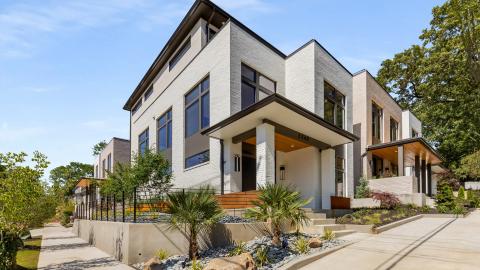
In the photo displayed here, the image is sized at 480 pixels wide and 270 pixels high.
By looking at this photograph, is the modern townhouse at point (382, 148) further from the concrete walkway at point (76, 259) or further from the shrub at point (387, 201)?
the concrete walkway at point (76, 259)

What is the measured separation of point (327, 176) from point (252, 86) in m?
6.27

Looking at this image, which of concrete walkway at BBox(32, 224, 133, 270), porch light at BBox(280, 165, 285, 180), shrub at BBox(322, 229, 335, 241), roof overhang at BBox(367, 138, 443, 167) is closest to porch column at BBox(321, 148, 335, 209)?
porch light at BBox(280, 165, 285, 180)

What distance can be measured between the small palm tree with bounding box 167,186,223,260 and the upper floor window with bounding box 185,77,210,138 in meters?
9.36

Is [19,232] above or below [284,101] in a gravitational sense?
below

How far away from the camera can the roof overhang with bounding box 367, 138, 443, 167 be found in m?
24.3

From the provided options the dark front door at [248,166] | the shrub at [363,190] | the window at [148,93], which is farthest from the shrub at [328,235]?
the window at [148,93]

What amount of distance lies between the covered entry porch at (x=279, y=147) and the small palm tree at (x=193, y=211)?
445 centimetres

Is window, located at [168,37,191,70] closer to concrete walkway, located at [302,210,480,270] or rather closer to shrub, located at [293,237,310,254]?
shrub, located at [293,237,310,254]

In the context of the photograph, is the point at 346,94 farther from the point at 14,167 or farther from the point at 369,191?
the point at 14,167

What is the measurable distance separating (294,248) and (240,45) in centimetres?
1137

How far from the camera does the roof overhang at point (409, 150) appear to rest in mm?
24344

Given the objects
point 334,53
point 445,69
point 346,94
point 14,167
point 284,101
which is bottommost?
point 14,167

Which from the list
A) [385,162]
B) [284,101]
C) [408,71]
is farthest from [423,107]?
[284,101]

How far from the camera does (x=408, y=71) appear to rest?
4669 centimetres
